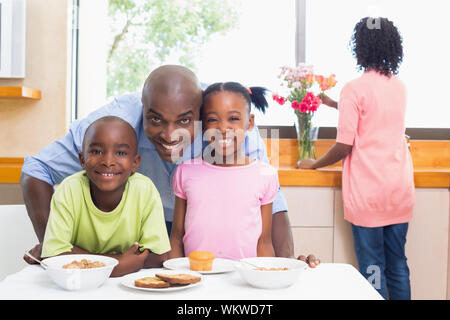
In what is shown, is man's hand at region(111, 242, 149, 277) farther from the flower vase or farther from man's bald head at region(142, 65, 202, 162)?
the flower vase

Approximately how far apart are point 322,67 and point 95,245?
1820 millimetres

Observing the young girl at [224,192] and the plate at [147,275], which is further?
the young girl at [224,192]

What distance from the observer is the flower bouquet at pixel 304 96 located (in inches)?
87.2

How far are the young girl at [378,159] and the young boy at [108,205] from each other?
42.0 inches

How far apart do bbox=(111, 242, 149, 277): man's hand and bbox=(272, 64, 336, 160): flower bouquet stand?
1.41m

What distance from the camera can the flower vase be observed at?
7.47 ft

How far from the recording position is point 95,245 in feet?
3.49

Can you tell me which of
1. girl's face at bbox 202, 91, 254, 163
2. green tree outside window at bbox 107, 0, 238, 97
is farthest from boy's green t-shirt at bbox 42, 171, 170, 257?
green tree outside window at bbox 107, 0, 238, 97

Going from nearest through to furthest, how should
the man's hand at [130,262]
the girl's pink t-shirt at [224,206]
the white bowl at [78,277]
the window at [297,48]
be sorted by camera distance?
1. the white bowl at [78,277]
2. the man's hand at [130,262]
3. the girl's pink t-shirt at [224,206]
4. the window at [297,48]

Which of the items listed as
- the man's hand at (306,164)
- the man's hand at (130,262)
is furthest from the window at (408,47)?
the man's hand at (130,262)

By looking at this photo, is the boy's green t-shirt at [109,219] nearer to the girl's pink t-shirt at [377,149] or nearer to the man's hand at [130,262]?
the man's hand at [130,262]

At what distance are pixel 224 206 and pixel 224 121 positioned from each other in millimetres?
205
